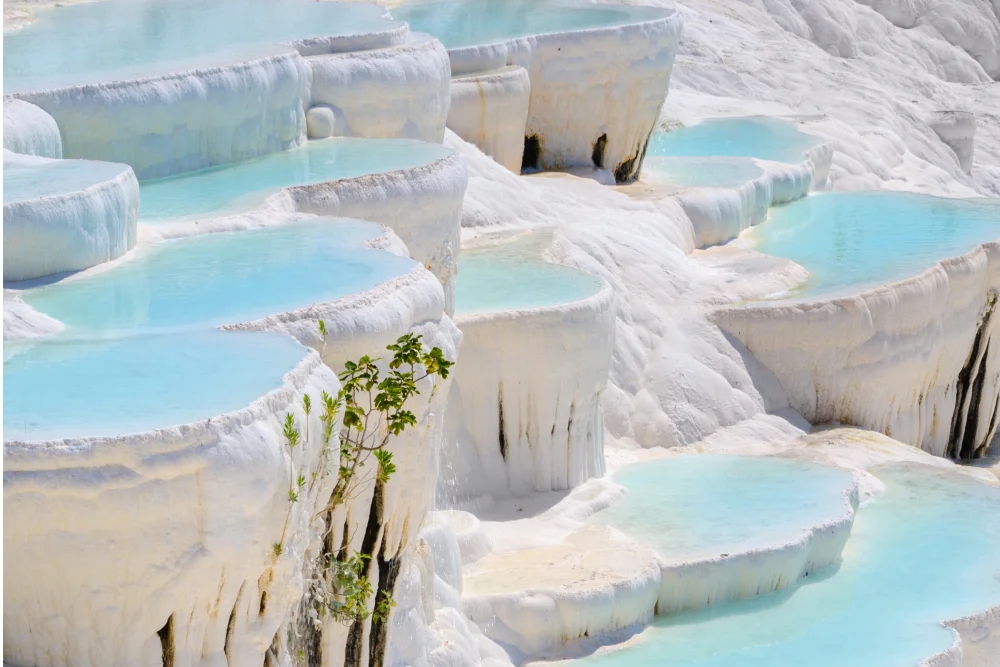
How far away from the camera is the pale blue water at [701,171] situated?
15742mm

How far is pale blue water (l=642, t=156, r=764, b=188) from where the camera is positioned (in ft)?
51.6

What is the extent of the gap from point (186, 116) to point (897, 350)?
6184mm

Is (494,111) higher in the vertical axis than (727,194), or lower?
higher

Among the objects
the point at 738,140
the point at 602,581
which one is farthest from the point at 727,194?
the point at 602,581

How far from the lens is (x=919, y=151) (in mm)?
21188

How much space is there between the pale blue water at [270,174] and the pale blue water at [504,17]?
A: 4388mm

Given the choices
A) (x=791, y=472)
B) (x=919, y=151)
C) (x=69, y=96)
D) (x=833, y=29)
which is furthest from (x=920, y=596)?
(x=833, y=29)

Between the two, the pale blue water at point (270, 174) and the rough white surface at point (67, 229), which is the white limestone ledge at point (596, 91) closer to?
the pale blue water at point (270, 174)

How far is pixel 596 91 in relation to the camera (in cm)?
1569

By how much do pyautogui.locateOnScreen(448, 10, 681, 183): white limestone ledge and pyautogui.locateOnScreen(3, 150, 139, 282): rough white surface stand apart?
7406mm

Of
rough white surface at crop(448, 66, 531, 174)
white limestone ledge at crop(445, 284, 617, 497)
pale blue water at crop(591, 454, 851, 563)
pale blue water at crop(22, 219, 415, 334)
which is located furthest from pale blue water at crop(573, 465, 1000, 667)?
rough white surface at crop(448, 66, 531, 174)

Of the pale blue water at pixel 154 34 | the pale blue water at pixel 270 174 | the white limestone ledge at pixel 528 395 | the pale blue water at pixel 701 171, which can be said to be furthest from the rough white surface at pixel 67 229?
the pale blue water at pixel 701 171

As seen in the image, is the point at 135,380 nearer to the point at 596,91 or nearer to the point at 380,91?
the point at 380,91

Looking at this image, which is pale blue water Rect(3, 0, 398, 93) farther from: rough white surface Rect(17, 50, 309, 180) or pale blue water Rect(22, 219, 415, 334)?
pale blue water Rect(22, 219, 415, 334)
